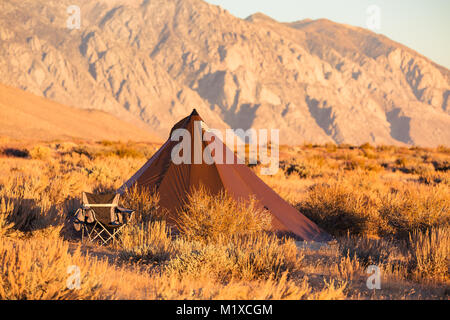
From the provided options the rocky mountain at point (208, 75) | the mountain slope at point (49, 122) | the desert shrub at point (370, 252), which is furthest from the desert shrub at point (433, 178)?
the rocky mountain at point (208, 75)

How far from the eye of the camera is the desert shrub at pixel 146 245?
20.8 ft

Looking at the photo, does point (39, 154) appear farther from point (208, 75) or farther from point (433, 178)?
point (208, 75)

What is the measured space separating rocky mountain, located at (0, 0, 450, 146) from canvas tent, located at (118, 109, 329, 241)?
10237 cm

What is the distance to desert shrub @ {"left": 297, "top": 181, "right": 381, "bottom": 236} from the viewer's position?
964 cm

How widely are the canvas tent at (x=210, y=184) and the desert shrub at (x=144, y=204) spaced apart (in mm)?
161

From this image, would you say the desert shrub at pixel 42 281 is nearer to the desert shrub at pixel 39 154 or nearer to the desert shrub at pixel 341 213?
the desert shrub at pixel 341 213

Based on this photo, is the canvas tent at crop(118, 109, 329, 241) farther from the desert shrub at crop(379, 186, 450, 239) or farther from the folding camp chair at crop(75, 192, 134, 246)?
the desert shrub at crop(379, 186, 450, 239)

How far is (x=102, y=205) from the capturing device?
764 cm

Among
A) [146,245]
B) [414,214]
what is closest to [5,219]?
[146,245]

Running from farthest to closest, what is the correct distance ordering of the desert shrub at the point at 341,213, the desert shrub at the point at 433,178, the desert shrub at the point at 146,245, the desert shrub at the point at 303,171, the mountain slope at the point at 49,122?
the mountain slope at the point at 49,122 → the desert shrub at the point at 303,171 → the desert shrub at the point at 433,178 → the desert shrub at the point at 341,213 → the desert shrub at the point at 146,245

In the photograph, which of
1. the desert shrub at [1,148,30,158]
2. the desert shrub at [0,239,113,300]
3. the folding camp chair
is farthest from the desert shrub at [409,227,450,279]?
the desert shrub at [1,148,30,158]

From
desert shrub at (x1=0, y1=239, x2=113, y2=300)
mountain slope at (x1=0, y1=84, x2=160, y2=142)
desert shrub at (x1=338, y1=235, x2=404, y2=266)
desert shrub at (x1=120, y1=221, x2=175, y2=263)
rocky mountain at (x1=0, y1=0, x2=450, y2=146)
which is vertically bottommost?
desert shrub at (x1=338, y1=235, x2=404, y2=266)

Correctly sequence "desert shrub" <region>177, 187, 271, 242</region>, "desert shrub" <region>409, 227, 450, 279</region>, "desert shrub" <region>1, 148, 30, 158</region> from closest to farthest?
"desert shrub" <region>409, 227, 450, 279</region> < "desert shrub" <region>177, 187, 271, 242</region> < "desert shrub" <region>1, 148, 30, 158</region>
